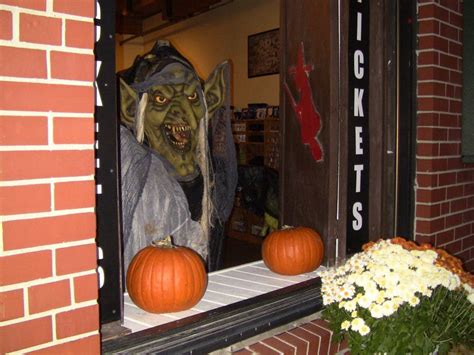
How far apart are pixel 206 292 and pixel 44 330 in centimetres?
93

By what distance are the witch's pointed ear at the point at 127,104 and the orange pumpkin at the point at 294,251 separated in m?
1.07

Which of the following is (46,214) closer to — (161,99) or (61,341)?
(61,341)

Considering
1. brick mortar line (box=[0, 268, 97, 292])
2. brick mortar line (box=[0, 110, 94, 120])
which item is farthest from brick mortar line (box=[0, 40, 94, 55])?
brick mortar line (box=[0, 268, 97, 292])

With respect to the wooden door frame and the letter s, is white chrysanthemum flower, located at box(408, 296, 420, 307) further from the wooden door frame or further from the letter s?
the letter s

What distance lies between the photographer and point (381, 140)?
256cm

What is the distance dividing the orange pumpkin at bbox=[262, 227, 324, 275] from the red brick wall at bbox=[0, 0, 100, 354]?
1140 mm

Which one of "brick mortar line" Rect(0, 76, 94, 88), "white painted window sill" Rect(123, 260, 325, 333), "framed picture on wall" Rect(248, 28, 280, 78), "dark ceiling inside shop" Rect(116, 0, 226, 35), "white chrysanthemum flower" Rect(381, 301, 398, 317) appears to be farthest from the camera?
"dark ceiling inside shop" Rect(116, 0, 226, 35)

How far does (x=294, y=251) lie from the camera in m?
2.29

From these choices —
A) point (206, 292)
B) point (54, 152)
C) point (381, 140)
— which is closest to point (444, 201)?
point (381, 140)

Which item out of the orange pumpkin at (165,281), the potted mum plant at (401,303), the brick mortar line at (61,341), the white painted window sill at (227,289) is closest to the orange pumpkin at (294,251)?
the white painted window sill at (227,289)


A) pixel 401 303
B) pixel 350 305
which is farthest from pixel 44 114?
pixel 401 303

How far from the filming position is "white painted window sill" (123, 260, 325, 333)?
1804 mm

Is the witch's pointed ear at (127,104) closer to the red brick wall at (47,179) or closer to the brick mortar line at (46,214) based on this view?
the red brick wall at (47,179)

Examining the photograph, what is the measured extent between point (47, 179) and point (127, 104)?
4.80 feet
